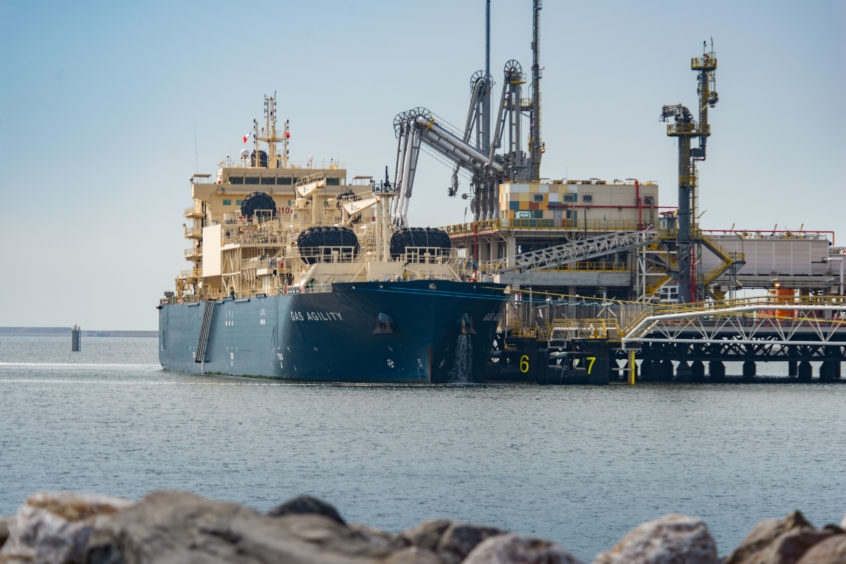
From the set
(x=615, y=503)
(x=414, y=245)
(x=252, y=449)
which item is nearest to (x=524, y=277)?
(x=414, y=245)

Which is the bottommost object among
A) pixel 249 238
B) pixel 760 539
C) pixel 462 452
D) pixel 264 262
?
pixel 462 452

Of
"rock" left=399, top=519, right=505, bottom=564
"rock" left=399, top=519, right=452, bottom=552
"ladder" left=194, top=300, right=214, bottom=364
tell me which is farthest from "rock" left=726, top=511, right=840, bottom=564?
"ladder" left=194, top=300, right=214, bottom=364

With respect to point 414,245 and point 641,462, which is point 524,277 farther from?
point 641,462

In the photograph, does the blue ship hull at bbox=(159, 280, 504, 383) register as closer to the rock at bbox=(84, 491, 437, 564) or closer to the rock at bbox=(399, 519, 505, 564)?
the rock at bbox=(399, 519, 505, 564)

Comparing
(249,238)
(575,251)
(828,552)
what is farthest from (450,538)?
(575,251)

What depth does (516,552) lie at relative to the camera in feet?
43.2

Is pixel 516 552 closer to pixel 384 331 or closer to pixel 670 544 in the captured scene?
pixel 670 544

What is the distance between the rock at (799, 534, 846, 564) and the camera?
541 inches

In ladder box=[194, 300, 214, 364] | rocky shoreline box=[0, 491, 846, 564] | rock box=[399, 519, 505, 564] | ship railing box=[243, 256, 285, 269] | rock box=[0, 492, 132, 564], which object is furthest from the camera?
ladder box=[194, 300, 214, 364]

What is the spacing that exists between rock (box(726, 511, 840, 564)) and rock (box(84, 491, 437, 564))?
14.5ft

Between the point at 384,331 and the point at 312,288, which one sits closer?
the point at 384,331

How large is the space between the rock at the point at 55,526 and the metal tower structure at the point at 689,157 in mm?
61995

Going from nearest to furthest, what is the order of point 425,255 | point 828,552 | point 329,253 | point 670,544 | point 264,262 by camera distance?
point 828,552 < point 670,544 < point 425,255 < point 329,253 < point 264,262

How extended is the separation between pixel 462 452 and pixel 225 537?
2284 centimetres
